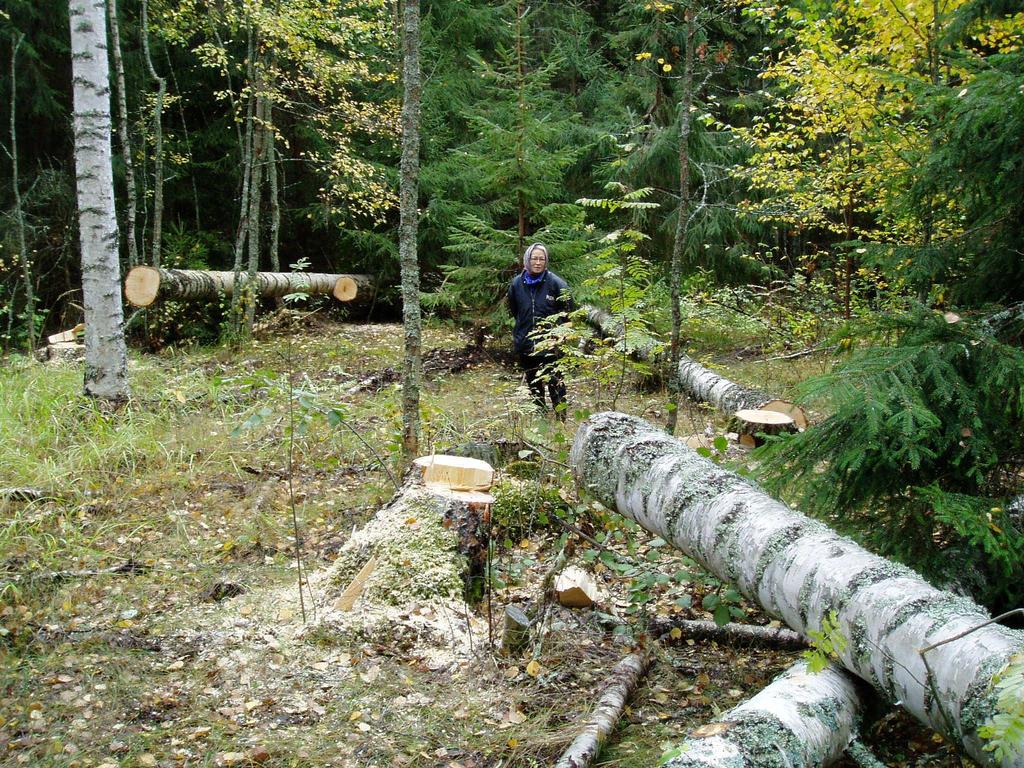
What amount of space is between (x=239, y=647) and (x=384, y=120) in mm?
10407

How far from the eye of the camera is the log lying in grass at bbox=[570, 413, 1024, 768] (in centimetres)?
218

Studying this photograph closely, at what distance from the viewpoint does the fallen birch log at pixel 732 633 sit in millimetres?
3418

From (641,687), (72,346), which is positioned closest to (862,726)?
(641,687)

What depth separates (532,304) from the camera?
24.9 ft

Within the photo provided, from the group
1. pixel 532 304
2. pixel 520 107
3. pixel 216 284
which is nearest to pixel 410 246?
pixel 532 304

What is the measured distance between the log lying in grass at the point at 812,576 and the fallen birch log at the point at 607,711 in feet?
1.88

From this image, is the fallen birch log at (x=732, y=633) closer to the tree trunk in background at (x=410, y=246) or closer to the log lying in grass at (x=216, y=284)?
the tree trunk in background at (x=410, y=246)

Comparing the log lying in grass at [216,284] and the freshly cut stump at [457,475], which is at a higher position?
the log lying in grass at [216,284]

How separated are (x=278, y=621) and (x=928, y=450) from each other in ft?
10.4

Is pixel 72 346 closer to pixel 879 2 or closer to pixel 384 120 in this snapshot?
pixel 384 120

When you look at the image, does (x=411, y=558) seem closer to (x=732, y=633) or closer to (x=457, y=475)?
(x=457, y=475)

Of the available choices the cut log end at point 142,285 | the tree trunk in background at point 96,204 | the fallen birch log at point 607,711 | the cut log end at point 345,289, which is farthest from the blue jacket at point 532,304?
the cut log end at point 345,289

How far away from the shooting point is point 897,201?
4.12 meters

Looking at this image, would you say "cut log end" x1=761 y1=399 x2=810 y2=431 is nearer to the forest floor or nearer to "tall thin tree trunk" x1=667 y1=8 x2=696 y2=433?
"tall thin tree trunk" x1=667 y1=8 x2=696 y2=433
